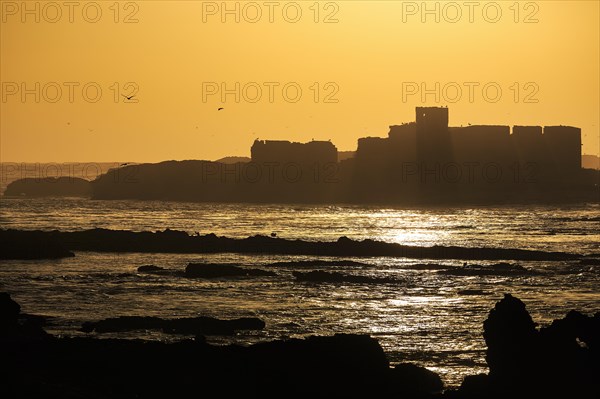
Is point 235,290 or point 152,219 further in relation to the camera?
point 152,219

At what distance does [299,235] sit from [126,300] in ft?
203

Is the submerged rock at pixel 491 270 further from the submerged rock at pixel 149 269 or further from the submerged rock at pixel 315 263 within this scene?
the submerged rock at pixel 149 269

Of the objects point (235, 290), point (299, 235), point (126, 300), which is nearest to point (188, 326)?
point (126, 300)

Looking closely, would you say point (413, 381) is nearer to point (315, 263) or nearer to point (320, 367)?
point (320, 367)

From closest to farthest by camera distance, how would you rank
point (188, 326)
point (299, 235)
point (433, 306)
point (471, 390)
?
point (471, 390) → point (188, 326) → point (433, 306) → point (299, 235)

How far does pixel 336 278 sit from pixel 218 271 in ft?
21.0

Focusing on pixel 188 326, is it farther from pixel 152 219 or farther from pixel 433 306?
pixel 152 219

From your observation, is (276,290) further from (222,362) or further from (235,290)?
(222,362)

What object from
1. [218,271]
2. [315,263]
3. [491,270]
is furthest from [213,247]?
[491,270]

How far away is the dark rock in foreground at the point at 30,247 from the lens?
81875 mm

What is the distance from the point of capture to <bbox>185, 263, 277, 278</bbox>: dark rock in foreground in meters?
68.4

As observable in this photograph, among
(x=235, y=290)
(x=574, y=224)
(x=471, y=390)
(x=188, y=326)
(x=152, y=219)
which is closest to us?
(x=471, y=390)

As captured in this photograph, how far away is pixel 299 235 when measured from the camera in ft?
386

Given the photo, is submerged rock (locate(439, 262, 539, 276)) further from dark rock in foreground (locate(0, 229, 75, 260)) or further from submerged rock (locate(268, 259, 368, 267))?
dark rock in foreground (locate(0, 229, 75, 260))
